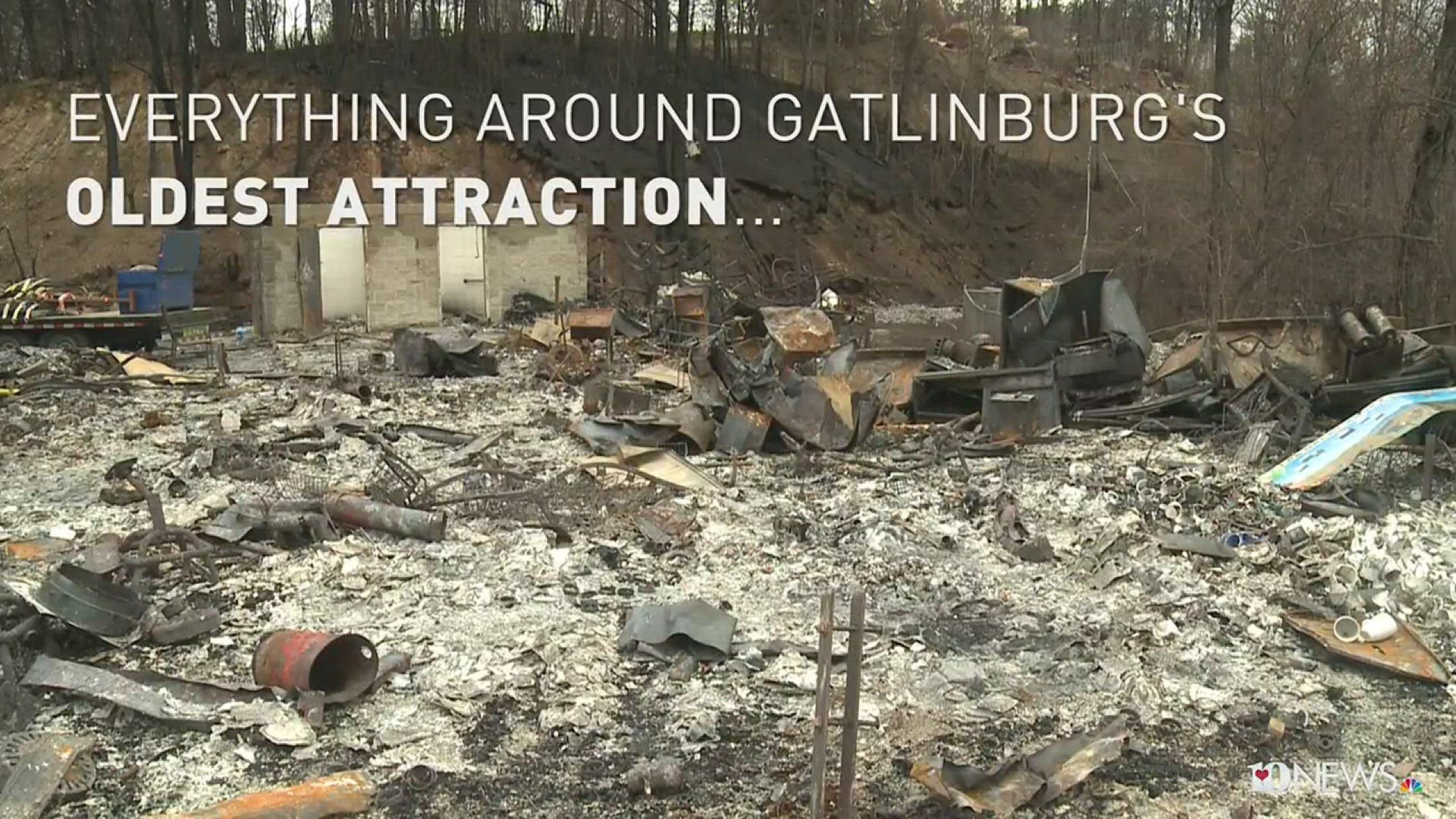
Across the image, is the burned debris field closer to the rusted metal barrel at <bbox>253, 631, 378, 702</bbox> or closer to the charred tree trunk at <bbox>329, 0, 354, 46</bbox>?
the rusted metal barrel at <bbox>253, 631, 378, 702</bbox>

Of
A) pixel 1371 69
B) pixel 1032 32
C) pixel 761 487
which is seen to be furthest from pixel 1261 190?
pixel 1032 32

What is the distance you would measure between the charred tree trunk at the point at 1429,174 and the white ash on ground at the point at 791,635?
9.63m

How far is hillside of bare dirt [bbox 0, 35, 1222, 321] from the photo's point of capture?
27.8 m

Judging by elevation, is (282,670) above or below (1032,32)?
below

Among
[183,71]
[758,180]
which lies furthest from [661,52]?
[183,71]

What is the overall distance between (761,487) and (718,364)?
1.81 metres

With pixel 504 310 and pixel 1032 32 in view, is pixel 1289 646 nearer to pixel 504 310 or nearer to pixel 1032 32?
pixel 504 310

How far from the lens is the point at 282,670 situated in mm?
5480

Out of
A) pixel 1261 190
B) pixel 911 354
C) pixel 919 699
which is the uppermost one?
pixel 1261 190

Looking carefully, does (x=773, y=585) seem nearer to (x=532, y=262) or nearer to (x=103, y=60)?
(x=532, y=262)

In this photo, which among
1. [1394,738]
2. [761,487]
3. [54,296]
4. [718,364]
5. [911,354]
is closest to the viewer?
[1394,738]

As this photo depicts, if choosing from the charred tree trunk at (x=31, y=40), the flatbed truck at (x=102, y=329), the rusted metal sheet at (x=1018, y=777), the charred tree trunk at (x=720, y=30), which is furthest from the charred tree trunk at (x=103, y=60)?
the rusted metal sheet at (x=1018, y=777)

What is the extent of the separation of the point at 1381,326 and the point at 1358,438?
3.12 m

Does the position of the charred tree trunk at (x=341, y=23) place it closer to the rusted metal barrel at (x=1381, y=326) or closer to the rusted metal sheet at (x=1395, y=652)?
the rusted metal barrel at (x=1381, y=326)
